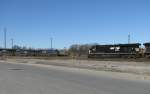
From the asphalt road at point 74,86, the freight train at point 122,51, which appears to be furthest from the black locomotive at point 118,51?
the asphalt road at point 74,86

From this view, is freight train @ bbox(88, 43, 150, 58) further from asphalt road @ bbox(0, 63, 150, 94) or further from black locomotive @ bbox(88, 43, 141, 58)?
asphalt road @ bbox(0, 63, 150, 94)

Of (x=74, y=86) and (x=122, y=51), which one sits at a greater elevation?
(x=122, y=51)

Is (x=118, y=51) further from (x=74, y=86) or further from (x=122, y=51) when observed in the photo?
(x=74, y=86)

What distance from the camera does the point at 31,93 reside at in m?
13.9

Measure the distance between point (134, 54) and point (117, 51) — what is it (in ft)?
17.5

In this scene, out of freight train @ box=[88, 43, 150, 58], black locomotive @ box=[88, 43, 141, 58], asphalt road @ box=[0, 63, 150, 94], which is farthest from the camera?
black locomotive @ box=[88, 43, 141, 58]

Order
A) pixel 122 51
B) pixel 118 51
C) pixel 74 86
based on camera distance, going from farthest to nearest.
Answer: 1. pixel 118 51
2. pixel 122 51
3. pixel 74 86

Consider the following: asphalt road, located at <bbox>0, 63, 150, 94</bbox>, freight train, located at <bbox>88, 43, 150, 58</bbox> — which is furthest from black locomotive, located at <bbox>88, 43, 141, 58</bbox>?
asphalt road, located at <bbox>0, 63, 150, 94</bbox>

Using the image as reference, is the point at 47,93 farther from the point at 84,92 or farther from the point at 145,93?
the point at 145,93

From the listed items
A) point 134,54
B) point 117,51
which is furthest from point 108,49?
point 134,54

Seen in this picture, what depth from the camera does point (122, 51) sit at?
199 feet

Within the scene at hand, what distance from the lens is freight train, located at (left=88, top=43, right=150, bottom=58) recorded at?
182 feet

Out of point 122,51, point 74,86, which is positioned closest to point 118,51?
point 122,51

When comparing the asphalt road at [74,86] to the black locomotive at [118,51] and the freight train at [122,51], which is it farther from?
the black locomotive at [118,51]
